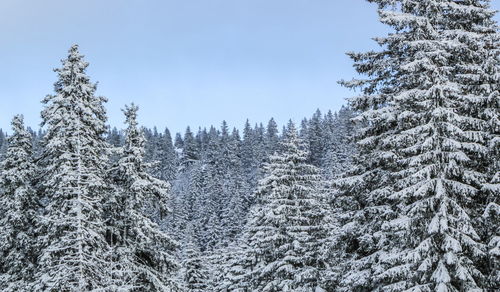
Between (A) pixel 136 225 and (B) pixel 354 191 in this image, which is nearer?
(B) pixel 354 191

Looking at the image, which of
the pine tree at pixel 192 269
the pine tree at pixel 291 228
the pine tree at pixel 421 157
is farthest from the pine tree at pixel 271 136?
the pine tree at pixel 421 157

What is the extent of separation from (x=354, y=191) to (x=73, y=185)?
38.1 ft

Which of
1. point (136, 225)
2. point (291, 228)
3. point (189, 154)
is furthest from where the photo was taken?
point (189, 154)

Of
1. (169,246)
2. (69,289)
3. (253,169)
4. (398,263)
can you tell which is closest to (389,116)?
(398,263)

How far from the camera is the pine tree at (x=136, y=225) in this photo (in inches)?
854

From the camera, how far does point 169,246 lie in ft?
76.7

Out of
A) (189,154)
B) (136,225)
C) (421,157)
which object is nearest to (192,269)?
(136,225)

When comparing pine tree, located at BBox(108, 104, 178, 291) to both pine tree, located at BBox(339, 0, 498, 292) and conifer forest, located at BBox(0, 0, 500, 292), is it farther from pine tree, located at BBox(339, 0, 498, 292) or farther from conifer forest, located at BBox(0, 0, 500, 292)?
pine tree, located at BBox(339, 0, 498, 292)

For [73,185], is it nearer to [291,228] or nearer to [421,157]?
[291,228]

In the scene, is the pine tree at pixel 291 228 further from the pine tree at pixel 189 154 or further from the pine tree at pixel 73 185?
the pine tree at pixel 189 154

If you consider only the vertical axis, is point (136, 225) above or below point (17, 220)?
below

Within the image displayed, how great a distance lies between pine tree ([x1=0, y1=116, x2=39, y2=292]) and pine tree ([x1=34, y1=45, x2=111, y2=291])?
1300 millimetres

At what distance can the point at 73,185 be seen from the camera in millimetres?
20672

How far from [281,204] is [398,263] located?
1109cm
